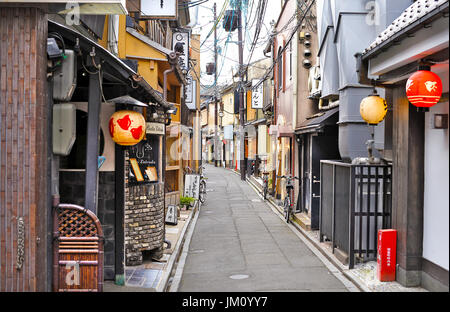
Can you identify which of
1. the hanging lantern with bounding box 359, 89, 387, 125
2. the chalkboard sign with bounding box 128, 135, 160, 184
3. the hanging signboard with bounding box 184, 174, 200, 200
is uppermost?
the hanging lantern with bounding box 359, 89, 387, 125

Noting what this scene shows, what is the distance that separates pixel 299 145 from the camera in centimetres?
2183

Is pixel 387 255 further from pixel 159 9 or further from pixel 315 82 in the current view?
pixel 315 82

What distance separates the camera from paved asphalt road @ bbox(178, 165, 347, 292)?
33.5 feet

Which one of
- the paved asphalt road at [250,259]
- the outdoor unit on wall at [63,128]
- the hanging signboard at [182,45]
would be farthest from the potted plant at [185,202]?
the outdoor unit on wall at [63,128]

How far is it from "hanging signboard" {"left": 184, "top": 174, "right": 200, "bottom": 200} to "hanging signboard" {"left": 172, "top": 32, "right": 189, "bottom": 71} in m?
5.75

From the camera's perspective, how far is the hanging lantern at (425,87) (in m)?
7.68

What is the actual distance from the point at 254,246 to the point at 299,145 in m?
8.30

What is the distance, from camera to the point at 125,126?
30.8 ft

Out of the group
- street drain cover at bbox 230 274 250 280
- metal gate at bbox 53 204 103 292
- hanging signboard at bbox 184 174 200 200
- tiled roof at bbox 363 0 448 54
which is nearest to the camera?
tiled roof at bbox 363 0 448 54

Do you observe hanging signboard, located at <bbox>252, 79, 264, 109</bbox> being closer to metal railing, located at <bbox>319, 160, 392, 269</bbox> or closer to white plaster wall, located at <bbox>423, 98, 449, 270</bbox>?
metal railing, located at <bbox>319, 160, 392, 269</bbox>

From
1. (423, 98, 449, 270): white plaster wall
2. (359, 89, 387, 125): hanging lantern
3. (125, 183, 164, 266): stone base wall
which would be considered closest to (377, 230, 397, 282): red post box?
(423, 98, 449, 270): white plaster wall

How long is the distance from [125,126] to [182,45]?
13.5 m

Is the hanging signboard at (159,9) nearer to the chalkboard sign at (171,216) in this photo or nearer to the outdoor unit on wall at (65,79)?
the chalkboard sign at (171,216)

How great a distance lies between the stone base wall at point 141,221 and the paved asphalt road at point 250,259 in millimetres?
1217
